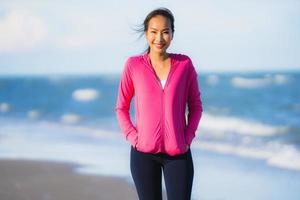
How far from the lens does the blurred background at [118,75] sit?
23.1 feet

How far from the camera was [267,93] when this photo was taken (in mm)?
13609

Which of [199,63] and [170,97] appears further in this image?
[199,63]

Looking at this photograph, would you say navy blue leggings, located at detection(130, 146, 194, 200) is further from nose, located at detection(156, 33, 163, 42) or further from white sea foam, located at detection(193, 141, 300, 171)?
white sea foam, located at detection(193, 141, 300, 171)

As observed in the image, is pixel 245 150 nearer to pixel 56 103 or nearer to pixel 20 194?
pixel 20 194

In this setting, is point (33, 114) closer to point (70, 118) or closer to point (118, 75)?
point (70, 118)

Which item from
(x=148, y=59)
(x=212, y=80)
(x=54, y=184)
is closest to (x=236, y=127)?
(x=54, y=184)

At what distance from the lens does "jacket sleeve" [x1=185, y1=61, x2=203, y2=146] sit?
238cm

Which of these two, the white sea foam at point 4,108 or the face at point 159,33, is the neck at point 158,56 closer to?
the face at point 159,33

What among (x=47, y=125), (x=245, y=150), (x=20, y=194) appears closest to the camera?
(x=20, y=194)

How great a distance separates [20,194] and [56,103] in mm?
8771

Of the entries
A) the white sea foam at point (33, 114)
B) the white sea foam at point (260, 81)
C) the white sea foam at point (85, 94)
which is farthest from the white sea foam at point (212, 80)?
the white sea foam at point (33, 114)

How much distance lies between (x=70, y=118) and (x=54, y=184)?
6.17m

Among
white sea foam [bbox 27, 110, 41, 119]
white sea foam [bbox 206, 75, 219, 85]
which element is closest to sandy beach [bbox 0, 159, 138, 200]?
white sea foam [bbox 27, 110, 41, 119]

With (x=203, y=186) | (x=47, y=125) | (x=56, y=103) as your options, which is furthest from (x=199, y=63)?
(x=203, y=186)
